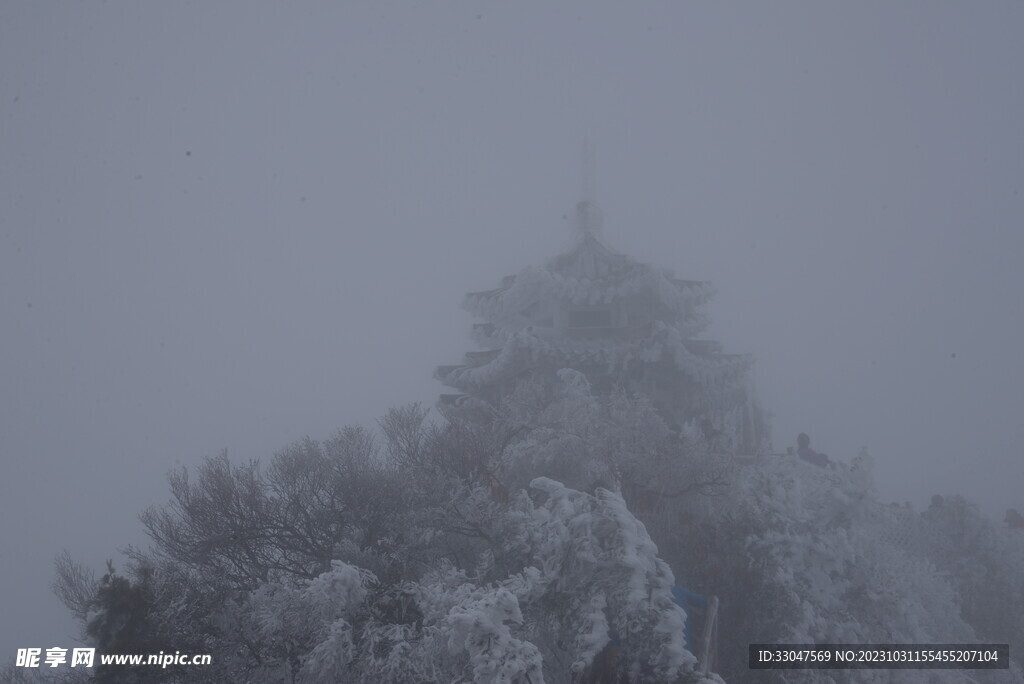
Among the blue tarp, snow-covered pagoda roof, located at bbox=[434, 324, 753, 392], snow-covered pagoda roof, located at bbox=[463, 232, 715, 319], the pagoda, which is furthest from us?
snow-covered pagoda roof, located at bbox=[463, 232, 715, 319]

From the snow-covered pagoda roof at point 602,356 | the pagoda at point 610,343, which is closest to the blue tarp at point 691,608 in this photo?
the pagoda at point 610,343

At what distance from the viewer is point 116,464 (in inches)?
5920

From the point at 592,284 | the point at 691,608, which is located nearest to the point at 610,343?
the point at 592,284

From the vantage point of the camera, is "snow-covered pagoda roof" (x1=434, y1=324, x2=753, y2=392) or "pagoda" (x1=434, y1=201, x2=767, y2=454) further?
"pagoda" (x1=434, y1=201, x2=767, y2=454)

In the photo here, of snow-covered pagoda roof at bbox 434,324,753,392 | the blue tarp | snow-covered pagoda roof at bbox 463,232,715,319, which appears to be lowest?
the blue tarp

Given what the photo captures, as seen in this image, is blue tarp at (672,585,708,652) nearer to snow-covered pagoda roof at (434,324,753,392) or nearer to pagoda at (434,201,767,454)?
pagoda at (434,201,767,454)

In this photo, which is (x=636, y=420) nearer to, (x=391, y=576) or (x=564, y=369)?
(x=564, y=369)

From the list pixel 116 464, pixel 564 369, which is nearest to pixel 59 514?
pixel 116 464

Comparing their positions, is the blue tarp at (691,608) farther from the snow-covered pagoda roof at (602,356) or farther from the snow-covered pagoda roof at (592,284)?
the snow-covered pagoda roof at (592,284)

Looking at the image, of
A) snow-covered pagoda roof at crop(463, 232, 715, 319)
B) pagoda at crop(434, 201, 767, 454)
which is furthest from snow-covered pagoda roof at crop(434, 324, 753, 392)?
snow-covered pagoda roof at crop(463, 232, 715, 319)

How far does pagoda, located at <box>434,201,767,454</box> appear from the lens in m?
19.6

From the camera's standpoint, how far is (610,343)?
20.2m

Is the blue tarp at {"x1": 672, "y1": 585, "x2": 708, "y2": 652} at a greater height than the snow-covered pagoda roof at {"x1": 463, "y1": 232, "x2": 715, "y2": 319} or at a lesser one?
lesser

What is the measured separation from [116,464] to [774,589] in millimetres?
162754
